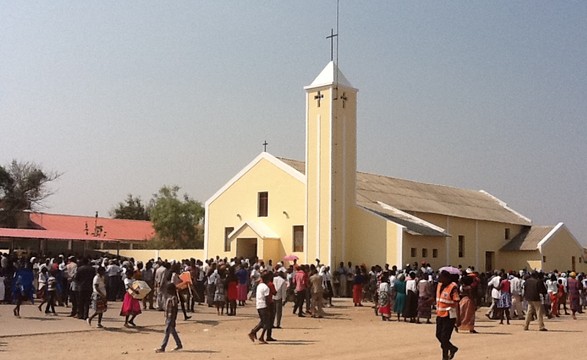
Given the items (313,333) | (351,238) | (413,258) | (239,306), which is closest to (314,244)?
(351,238)

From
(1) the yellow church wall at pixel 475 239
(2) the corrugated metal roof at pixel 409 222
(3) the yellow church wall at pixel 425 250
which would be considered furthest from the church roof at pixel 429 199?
(3) the yellow church wall at pixel 425 250

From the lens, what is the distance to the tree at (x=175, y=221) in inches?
2181

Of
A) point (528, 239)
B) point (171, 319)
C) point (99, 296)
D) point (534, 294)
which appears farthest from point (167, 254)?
point (171, 319)

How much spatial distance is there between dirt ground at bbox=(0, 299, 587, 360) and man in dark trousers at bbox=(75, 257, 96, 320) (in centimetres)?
51

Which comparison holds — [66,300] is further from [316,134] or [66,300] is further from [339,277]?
[316,134]

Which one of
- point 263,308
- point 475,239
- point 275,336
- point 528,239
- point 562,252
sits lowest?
point 275,336

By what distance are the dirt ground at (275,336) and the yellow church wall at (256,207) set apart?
12.7 meters

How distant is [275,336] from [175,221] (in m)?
39.4

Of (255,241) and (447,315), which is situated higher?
(255,241)

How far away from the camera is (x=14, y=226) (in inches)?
2184

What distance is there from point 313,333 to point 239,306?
26.4 ft

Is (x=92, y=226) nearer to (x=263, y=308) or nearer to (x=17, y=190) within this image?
(x=17, y=190)

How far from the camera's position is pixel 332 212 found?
109ft

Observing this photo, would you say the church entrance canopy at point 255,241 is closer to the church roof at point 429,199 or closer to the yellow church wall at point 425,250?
the church roof at point 429,199
